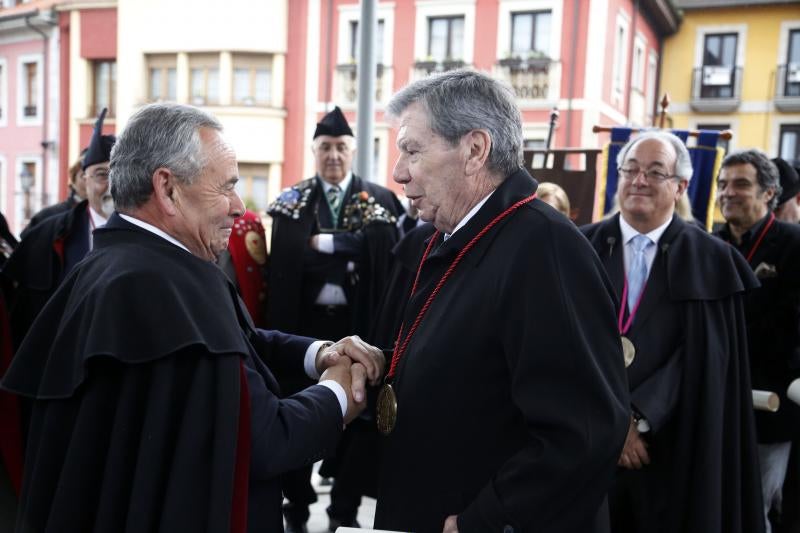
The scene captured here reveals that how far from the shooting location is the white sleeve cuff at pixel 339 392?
6.17 feet

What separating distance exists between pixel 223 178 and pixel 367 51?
2.99m

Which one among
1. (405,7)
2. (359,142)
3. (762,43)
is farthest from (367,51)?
(762,43)

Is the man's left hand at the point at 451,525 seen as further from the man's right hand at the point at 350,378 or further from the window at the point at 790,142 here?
the window at the point at 790,142

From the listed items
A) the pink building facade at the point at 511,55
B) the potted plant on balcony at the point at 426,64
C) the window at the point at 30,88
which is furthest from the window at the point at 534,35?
the window at the point at 30,88

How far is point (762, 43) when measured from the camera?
39.8 ft

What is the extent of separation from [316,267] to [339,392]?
2.29 metres

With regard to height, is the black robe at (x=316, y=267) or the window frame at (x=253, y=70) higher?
the window frame at (x=253, y=70)

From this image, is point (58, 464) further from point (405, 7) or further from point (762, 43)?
point (762, 43)

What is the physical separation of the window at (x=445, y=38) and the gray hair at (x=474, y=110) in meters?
11.0

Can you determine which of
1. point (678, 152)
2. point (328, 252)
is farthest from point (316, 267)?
point (678, 152)

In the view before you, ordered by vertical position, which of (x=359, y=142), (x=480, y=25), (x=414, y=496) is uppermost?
(x=480, y=25)

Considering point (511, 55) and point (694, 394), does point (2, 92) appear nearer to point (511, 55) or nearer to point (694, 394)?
point (511, 55)

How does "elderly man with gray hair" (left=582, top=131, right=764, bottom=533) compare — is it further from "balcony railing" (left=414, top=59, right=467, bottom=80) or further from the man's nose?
"balcony railing" (left=414, top=59, right=467, bottom=80)

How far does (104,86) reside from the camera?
12453mm
